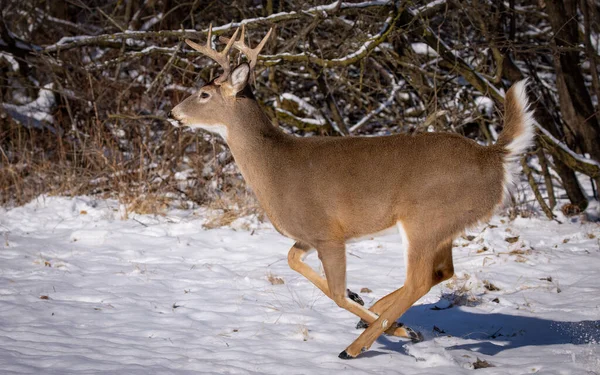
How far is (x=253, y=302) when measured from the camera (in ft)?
18.5

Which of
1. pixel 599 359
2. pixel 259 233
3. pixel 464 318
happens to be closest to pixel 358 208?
pixel 464 318

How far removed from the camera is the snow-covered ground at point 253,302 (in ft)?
14.2

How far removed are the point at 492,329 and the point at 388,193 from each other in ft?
4.24

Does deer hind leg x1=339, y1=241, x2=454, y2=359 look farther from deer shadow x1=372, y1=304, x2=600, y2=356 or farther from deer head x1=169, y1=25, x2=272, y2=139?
deer head x1=169, y1=25, x2=272, y2=139

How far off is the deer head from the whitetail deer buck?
55 centimetres

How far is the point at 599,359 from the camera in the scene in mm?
4152

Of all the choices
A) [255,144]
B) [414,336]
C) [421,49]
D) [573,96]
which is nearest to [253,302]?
[255,144]

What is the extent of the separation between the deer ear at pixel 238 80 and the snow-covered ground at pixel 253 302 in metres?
1.68

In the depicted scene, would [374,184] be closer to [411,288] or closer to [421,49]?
[411,288]

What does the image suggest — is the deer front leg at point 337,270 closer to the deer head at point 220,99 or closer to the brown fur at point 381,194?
the brown fur at point 381,194

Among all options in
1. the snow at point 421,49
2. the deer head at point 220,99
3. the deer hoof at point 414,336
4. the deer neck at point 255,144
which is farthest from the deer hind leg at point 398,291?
the snow at point 421,49

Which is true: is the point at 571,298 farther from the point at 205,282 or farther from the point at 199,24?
the point at 199,24

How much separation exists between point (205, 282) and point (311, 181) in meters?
1.79

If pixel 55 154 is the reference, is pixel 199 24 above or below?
above
